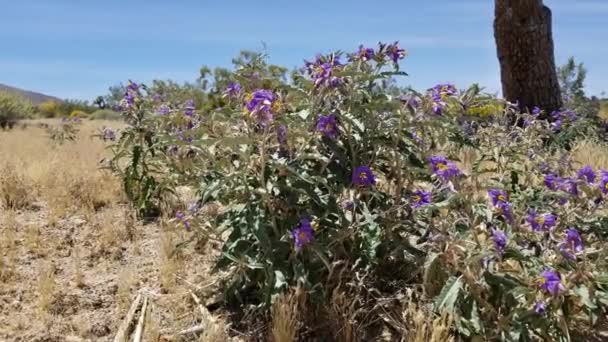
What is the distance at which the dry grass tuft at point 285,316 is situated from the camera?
2.39 m

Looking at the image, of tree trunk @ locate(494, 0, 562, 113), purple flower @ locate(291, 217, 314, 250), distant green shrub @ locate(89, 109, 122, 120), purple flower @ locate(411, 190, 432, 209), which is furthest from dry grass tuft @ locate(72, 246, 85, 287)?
distant green shrub @ locate(89, 109, 122, 120)

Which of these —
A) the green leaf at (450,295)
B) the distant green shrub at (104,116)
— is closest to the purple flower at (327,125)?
the green leaf at (450,295)

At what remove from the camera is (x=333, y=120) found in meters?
2.53

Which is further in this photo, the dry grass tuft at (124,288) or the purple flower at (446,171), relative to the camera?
the dry grass tuft at (124,288)

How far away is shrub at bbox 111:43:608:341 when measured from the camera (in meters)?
2.24

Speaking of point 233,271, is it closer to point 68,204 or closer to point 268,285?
point 268,285

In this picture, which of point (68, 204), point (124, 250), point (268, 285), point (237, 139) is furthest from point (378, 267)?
point (68, 204)

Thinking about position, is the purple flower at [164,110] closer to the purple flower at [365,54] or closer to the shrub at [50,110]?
the purple flower at [365,54]

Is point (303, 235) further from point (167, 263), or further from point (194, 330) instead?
→ point (167, 263)

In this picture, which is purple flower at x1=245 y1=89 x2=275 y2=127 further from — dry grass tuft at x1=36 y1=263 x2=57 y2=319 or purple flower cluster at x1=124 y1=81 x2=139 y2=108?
purple flower cluster at x1=124 y1=81 x2=139 y2=108

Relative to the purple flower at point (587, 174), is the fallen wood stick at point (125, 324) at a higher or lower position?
lower

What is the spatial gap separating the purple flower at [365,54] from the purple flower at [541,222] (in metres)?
1.02

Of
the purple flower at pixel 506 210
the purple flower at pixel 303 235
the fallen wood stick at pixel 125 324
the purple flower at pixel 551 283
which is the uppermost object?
the purple flower at pixel 506 210

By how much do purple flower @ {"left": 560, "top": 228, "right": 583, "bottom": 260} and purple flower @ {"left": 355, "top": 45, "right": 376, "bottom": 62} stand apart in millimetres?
1175
